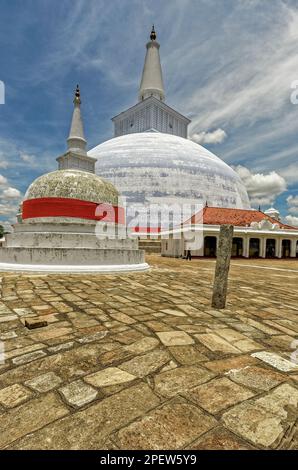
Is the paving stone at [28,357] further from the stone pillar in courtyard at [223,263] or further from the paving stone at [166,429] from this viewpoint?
the stone pillar in courtyard at [223,263]

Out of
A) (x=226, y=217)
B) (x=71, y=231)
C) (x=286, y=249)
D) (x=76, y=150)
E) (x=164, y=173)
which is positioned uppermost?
(x=164, y=173)

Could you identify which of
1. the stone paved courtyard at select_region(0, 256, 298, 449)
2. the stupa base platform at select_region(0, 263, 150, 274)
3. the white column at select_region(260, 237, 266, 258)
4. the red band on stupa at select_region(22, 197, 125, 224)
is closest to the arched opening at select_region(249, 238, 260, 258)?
the white column at select_region(260, 237, 266, 258)

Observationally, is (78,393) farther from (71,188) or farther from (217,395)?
(71,188)

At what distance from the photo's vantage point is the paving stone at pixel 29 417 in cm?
154

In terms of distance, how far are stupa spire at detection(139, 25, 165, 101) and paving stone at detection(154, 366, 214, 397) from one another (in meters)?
45.0

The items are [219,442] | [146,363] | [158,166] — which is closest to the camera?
[219,442]

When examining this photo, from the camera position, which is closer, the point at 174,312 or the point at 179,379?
the point at 179,379

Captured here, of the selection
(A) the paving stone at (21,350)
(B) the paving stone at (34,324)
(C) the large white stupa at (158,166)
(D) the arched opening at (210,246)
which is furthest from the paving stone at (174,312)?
(C) the large white stupa at (158,166)

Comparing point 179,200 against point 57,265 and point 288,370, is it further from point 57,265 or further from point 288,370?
point 288,370

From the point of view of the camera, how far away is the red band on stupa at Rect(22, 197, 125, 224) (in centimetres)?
1047

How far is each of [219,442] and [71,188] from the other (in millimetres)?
10667

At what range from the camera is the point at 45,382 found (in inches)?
82.1

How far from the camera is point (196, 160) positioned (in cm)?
3553

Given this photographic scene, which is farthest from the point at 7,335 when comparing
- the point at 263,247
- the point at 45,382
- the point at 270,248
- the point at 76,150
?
the point at 270,248
